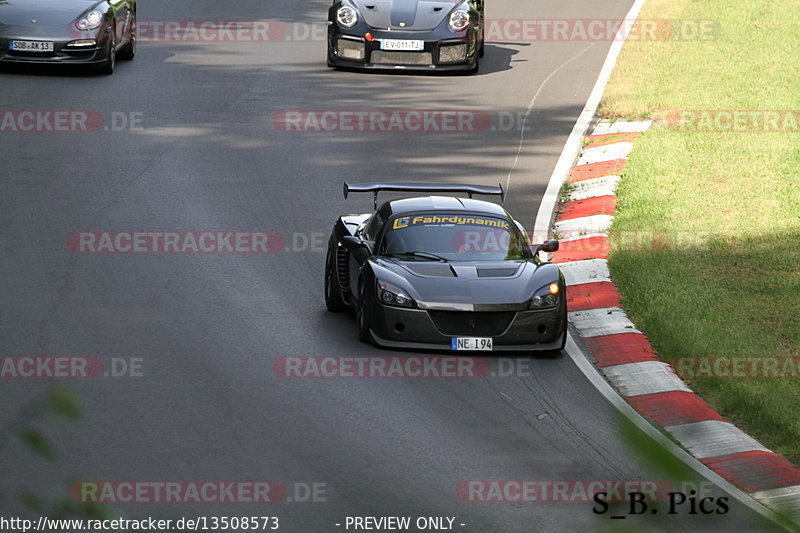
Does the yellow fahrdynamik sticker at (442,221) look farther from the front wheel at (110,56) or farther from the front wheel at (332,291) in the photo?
the front wheel at (110,56)

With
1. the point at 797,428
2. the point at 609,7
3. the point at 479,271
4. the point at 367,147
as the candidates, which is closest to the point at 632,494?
the point at 797,428

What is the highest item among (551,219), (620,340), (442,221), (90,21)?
(90,21)

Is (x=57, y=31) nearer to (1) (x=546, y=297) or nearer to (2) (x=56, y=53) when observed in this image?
(2) (x=56, y=53)

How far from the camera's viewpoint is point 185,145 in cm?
1759

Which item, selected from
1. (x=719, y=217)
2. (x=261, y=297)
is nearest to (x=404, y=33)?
(x=719, y=217)

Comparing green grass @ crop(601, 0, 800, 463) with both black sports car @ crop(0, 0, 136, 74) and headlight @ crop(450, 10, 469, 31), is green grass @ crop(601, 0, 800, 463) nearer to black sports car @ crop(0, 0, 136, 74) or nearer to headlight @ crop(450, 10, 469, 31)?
headlight @ crop(450, 10, 469, 31)

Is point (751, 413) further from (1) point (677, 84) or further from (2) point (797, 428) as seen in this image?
(1) point (677, 84)

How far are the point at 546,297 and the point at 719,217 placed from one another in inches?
200

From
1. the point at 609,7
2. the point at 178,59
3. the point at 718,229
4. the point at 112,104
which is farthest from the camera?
the point at 609,7

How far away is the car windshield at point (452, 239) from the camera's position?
37.2 ft

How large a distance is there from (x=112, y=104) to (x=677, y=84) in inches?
361

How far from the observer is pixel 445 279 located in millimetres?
10703

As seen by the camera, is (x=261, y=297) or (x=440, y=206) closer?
(x=440, y=206)

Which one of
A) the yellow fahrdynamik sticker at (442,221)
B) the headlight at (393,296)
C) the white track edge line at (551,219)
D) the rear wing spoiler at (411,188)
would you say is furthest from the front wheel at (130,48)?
the headlight at (393,296)
